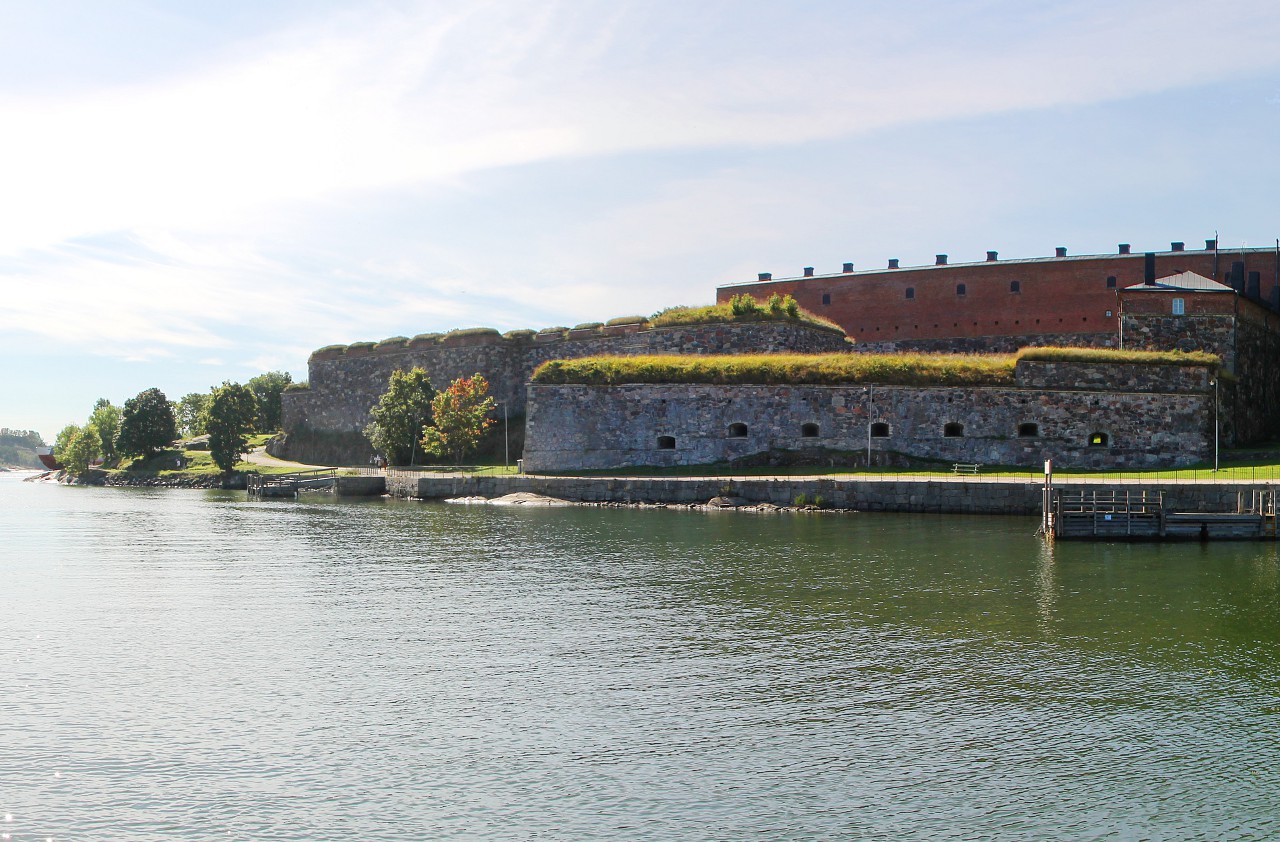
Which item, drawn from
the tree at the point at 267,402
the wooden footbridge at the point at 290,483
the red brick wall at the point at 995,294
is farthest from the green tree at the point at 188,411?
the red brick wall at the point at 995,294

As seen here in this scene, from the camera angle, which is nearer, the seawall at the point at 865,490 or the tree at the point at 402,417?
the seawall at the point at 865,490

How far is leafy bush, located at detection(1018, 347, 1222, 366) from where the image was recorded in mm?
35000

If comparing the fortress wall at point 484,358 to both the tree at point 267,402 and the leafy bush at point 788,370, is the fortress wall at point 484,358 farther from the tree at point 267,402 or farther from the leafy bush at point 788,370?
the tree at point 267,402

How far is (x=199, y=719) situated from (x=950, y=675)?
8.17m

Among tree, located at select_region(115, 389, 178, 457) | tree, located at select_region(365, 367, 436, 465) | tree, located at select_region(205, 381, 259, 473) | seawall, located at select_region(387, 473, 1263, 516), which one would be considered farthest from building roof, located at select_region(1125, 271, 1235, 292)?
tree, located at select_region(115, 389, 178, 457)

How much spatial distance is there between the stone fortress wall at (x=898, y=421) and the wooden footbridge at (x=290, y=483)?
477 inches

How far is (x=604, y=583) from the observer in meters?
18.9

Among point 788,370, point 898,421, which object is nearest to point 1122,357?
point 898,421

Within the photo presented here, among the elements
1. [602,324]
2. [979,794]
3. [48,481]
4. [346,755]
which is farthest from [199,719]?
[48,481]

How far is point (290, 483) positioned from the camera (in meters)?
47.5

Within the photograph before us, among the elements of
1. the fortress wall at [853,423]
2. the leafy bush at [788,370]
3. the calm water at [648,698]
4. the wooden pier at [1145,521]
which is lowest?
the calm water at [648,698]

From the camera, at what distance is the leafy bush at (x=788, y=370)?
3650 cm

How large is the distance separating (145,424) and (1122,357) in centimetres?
5409

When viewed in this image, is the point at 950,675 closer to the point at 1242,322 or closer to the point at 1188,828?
the point at 1188,828
